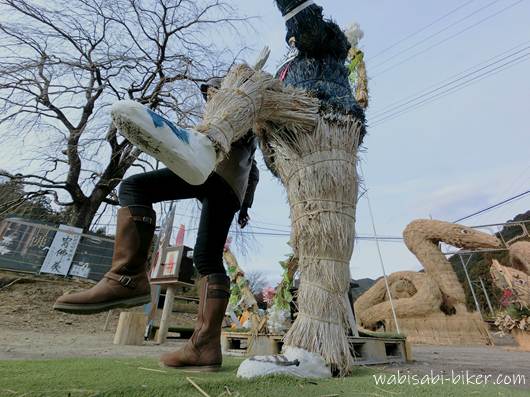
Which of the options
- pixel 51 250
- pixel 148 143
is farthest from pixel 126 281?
pixel 51 250

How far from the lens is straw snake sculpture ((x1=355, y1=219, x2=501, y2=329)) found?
6301mm

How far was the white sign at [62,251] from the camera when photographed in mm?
7929

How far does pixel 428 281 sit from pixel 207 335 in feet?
21.5

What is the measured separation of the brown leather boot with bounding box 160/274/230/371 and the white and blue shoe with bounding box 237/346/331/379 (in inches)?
9.2

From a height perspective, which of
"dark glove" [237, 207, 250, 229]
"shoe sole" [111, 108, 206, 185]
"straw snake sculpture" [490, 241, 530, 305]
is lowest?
"shoe sole" [111, 108, 206, 185]

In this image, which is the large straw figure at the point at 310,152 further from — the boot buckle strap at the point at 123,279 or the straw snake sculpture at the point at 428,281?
the straw snake sculpture at the point at 428,281

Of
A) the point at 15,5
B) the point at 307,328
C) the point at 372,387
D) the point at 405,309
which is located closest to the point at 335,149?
the point at 307,328

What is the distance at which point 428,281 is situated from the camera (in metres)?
6.74

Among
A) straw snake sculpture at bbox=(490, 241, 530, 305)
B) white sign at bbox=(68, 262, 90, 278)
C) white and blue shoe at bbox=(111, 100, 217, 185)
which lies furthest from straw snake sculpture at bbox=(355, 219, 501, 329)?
white sign at bbox=(68, 262, 90, 278)

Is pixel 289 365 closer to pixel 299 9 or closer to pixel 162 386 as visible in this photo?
pixel 162 386

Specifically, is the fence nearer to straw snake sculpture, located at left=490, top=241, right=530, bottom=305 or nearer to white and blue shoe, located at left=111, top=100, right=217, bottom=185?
white and blue shoe, located at left=111, top=100, right=217, bottom=185

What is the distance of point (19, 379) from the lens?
0.99 metres

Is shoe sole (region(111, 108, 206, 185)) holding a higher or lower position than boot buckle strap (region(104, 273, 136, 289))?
higher

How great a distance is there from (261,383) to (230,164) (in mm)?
886
